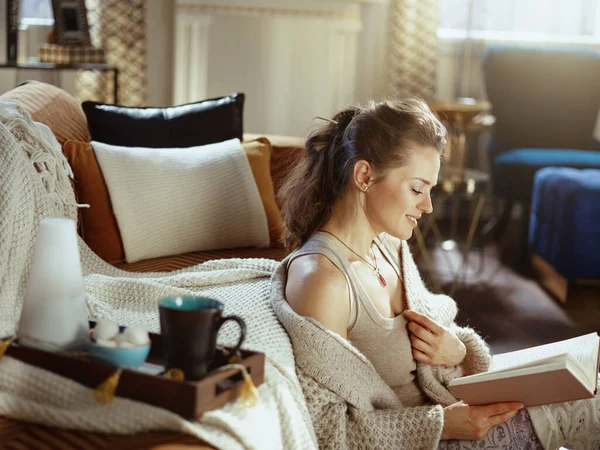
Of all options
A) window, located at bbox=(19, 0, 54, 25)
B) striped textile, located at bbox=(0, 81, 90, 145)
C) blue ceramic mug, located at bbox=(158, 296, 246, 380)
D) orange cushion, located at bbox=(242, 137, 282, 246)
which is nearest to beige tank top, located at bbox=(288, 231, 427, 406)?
blue ceramic mug, located at bbox=(158, 296, 246, 380)

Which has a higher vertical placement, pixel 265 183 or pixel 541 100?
pixel 541 100

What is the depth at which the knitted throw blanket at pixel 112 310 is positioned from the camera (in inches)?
43.6

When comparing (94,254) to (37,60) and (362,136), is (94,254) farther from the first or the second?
(37,60)

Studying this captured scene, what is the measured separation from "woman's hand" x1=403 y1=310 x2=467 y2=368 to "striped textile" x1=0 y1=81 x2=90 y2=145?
1.20 metres

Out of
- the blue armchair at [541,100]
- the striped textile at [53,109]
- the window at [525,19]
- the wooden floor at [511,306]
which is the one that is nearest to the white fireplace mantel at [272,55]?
the window at [525,19]

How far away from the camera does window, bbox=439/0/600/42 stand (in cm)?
535

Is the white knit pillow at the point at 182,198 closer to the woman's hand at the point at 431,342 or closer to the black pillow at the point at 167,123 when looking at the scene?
the black pillow at the point at 167,123

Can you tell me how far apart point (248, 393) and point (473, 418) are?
537mm

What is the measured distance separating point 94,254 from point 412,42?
3.35 meters

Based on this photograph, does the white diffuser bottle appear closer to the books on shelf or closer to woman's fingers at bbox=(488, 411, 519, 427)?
woman's fingers at bbox=(488, 411, 519, 427)

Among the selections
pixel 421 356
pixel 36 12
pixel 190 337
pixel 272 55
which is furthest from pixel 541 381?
pixel 36 12

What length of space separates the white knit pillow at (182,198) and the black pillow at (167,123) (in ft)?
0.43

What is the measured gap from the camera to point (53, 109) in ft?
7.75

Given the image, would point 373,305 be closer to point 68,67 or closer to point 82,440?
point 82,440
